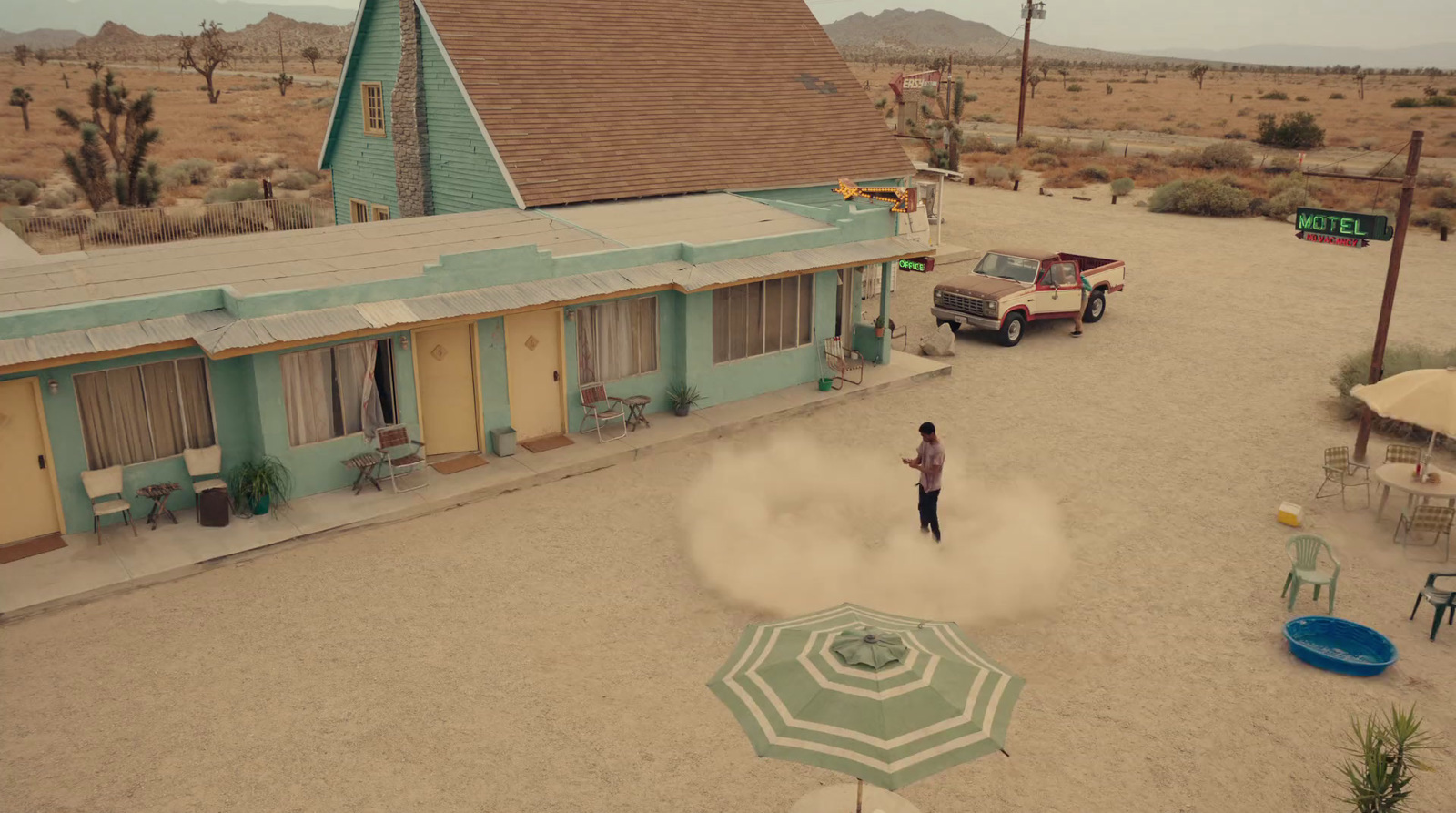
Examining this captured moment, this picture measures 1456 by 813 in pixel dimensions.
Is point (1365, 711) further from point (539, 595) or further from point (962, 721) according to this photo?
point (539, 595)

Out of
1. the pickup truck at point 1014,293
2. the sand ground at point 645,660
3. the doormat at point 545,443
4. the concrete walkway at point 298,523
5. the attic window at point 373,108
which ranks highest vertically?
the attic window at point 373,108

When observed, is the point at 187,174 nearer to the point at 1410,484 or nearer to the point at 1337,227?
the point at 1337,227

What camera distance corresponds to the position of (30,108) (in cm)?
6831

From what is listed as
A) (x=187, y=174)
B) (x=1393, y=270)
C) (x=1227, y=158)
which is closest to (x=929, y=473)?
(x=1393, y=270)

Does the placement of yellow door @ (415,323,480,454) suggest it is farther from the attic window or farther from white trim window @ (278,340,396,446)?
the attic window

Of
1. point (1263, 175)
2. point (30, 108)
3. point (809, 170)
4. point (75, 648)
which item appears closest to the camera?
point (75, 648)

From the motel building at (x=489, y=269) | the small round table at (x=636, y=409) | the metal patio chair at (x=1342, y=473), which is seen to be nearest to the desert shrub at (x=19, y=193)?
the motel building at (x=489, y=269)

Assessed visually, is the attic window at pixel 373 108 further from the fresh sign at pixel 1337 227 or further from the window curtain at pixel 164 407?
the fresh sign at pixel 1337 227

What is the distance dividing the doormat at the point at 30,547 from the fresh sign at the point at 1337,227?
55.0ft

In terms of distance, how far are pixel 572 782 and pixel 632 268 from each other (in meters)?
9.52

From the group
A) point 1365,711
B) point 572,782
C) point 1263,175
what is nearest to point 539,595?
point 572,782

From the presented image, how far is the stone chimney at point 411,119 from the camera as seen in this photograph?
883 inches

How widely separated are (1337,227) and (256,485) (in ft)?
49.3

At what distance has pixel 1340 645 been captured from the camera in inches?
437
